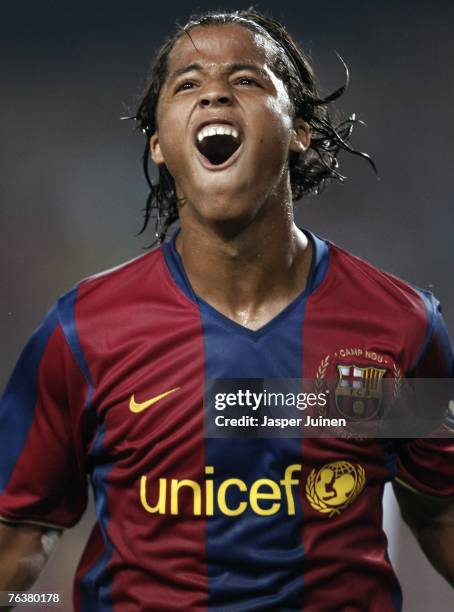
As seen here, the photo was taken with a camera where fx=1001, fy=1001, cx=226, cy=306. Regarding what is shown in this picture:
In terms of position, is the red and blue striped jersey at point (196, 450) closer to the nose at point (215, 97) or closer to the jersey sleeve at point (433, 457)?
the jersey sleeve at point (433, 457)

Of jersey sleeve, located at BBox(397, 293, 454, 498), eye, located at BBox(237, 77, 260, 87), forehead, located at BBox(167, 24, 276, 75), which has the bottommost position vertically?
jersey sleeve, located at BBox(397, 293, 454, 498)

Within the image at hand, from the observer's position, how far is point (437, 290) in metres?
2.35

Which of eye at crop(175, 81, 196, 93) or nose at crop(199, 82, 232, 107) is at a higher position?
eye at crop(175, 81, 196, 93)

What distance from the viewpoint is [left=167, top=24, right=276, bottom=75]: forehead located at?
1576 millimetres

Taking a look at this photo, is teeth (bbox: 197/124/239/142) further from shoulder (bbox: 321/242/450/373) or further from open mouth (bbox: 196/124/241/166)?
shoulder (bbox: 321/242/450/373)

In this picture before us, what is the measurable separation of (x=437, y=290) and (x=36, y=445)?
3.65ft

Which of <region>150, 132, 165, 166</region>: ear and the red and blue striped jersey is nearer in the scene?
the red and blue striped jersey

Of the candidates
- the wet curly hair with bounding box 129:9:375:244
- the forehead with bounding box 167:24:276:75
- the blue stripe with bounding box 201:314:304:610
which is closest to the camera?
the blue stripe with bounding box 201:314:304:610

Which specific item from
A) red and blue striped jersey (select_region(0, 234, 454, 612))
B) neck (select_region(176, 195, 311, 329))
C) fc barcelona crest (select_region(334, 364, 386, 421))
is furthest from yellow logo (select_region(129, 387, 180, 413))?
fc barcelona crest (select_region(334, 364, 386, 421))

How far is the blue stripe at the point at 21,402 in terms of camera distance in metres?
1.63

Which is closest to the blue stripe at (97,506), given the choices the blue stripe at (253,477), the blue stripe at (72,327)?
the blue stripe at (72,327)

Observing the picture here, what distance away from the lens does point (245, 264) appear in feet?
5.27

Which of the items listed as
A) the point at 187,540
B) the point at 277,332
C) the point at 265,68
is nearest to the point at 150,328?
the point at 277,332

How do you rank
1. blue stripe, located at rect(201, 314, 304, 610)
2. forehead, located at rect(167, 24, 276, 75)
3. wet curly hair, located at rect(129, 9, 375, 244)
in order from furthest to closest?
wet curly hair, located at rect(129, 9, 375, 244) < forehead, located at rect(167, 24, 276, 75) < blue stripe, located at rect(201, 314, 304, 610)
